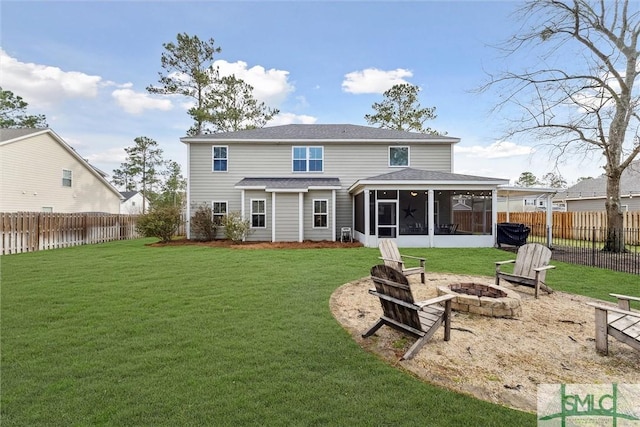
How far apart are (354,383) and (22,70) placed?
23.6 metres

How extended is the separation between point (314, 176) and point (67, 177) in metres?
16.9

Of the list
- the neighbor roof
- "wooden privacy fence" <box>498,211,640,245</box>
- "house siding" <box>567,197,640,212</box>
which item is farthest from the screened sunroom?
the neighbor roof

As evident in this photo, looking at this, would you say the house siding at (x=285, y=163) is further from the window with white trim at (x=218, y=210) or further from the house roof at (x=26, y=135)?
the house roof at (x=26, y=135)

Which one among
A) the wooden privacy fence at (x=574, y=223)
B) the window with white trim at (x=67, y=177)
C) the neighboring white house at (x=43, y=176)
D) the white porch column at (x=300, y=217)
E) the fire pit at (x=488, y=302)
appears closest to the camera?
the fire pit at (x=488, y=302)

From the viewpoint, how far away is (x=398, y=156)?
56.6ft

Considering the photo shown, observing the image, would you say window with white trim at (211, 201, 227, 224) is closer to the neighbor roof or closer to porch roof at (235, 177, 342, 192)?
porch roof at (235, 177, 342, 192)

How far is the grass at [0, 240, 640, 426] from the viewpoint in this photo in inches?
96.5

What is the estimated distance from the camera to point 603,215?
16.4 m

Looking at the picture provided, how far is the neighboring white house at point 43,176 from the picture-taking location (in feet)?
53.5

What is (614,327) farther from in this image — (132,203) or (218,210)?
(132,203)

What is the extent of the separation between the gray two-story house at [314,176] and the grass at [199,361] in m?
8.63

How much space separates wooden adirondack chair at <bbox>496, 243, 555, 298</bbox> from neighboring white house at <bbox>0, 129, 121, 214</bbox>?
74.9 ft

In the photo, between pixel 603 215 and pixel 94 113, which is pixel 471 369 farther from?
pixel 94 113

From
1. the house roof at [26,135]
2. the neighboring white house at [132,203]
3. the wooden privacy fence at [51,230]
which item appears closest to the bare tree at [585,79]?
the wooden privacy fence at [51,230]
